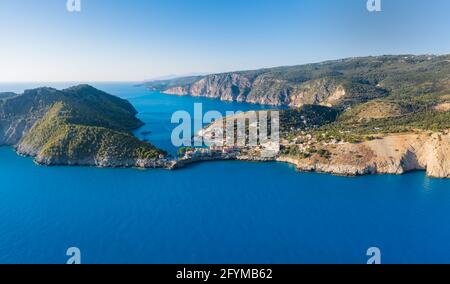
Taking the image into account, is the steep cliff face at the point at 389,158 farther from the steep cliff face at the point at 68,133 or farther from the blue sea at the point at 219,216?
the steep cliff face at the point at 68,133

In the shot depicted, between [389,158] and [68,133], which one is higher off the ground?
[68,133]

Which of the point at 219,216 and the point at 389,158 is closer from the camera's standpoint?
the point at 219,216

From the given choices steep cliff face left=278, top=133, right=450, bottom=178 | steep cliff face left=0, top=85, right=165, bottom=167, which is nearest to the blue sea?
steep cliff face left=278, top=133, right=450, bottom=178

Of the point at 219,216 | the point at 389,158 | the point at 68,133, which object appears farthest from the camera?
the point at 68,133

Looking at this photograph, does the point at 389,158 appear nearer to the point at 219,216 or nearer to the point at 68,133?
the point at 219,216

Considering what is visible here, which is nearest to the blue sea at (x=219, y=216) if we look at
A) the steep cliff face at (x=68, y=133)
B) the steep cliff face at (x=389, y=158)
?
the steep cliff face at (x=389, y=158)

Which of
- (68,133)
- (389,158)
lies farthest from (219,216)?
(68,133)

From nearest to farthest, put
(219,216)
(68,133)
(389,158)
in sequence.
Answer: (219,216)
(389,158)
(68,133)
